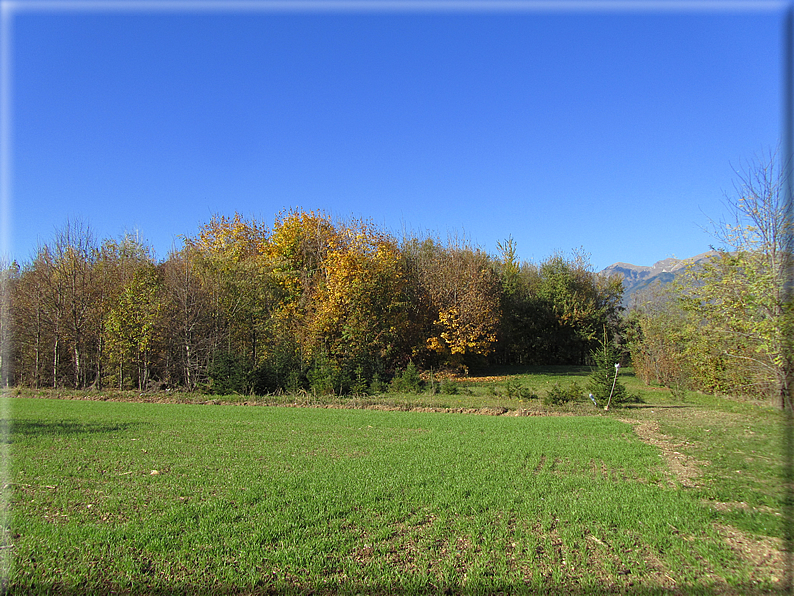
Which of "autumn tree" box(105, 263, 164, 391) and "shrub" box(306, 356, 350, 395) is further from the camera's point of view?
"autumn tree" box(105, 263, 164, 391)

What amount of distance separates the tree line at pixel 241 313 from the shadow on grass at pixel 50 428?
9.06 m

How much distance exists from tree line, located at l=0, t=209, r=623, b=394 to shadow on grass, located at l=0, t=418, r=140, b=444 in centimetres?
906

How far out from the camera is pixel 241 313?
26.3 m

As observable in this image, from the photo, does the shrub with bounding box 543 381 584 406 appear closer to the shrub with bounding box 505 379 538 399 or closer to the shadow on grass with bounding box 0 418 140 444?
the shrub with bounding box 505 379 538 399

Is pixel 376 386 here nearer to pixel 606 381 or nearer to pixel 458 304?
pixel 606 381

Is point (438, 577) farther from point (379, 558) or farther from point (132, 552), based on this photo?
point (132, 552)

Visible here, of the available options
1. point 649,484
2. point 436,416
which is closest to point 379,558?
point 649,484

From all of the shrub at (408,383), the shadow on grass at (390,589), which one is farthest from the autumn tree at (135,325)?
the shadow on grass at (390,589)

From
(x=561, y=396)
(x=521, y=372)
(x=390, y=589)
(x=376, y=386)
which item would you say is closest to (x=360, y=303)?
(x=376, y=386)

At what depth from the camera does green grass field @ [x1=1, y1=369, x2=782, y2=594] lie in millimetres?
4500

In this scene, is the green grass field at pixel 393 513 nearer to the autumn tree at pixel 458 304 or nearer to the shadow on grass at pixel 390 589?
the shadow on grass at pixel 390 589

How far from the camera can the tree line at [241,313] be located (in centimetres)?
Answer: 2419

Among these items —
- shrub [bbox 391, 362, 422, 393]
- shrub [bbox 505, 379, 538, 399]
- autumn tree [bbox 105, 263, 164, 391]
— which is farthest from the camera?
autumn tree [bbox 105, 263, 164, 391]

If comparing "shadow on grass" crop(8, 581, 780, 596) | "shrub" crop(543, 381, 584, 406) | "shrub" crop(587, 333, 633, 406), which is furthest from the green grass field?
"shrub" crop(543, 381, 584, 406)
